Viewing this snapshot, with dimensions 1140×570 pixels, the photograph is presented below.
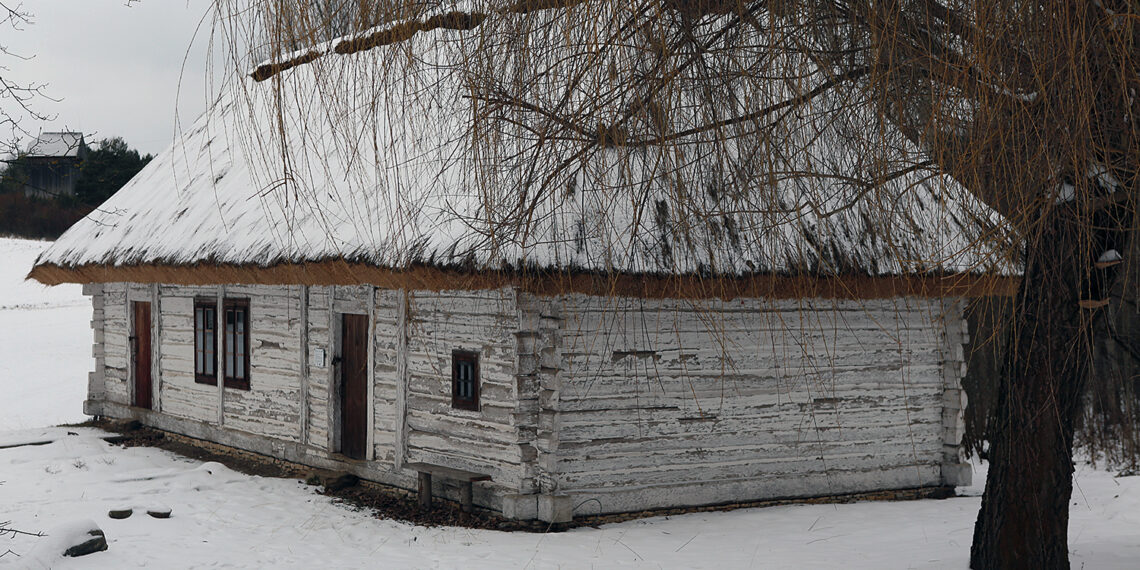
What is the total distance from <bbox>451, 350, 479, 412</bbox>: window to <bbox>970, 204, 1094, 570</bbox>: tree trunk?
4437 mm

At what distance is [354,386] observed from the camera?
10.4 m

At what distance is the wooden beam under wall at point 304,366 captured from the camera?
35.4 ft

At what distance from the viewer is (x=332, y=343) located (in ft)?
34.2

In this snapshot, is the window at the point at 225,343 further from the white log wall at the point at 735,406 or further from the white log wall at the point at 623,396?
the white log wall at the point at 735,406

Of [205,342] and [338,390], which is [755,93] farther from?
[205,342]

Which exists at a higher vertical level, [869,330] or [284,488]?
[869,330]

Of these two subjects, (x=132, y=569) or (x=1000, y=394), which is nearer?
(x=1000, y=394)

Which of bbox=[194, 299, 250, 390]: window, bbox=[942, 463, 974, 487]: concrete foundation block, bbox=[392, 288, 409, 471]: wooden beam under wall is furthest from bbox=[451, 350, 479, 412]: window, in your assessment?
bbox=[942, 463, 974, 487]: concrete foundation block

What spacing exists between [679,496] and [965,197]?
5.25 meters

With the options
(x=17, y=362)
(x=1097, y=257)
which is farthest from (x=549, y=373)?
(x=17, y=362)

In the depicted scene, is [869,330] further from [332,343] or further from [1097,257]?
[332,343]

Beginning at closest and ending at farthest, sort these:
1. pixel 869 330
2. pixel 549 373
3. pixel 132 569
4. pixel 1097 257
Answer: pixel 1097 257, pixel 132 569, pixel 549 373, pixel 869 330

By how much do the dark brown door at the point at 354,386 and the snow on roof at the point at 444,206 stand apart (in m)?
1.19

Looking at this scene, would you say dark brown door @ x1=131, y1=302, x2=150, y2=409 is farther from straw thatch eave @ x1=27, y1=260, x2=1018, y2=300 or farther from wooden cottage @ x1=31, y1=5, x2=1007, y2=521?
straw thatch eave @ x1=27, y1=260, x2=1018, y2=300
